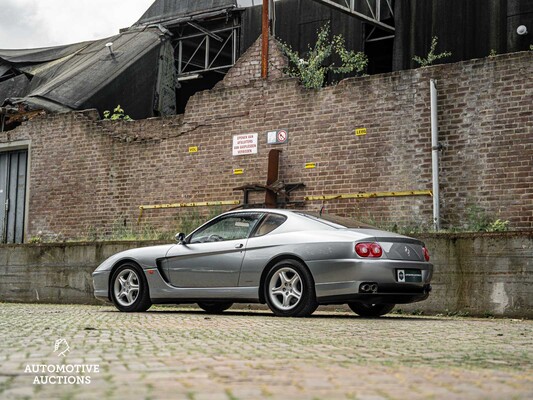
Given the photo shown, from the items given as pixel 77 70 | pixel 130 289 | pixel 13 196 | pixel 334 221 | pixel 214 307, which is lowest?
pixel 214 307

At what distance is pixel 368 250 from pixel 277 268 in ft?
3.64

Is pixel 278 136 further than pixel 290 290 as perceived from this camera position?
Yes

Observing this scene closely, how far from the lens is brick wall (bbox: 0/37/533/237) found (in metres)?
13.3

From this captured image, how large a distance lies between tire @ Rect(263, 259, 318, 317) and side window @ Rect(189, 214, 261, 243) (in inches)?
33.7

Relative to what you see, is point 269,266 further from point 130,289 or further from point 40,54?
point 40,54

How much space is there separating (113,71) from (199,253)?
12.5m

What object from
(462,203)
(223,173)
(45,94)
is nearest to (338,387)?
(462,203)

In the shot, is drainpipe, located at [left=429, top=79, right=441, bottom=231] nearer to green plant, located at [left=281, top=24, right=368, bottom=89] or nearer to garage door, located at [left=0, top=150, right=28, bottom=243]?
green plant, located at [left=281, top=24, right=368, bottom=89]

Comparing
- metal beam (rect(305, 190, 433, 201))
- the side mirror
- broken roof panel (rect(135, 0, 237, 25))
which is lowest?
the side mirror

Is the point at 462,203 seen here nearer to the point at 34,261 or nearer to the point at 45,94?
the point at 34,261

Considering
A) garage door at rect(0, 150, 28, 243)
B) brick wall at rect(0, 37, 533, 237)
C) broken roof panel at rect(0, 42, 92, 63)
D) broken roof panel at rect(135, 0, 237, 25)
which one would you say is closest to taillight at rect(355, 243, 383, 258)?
brick wall at rect(0, 37, 533, 237)

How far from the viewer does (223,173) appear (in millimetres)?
16562

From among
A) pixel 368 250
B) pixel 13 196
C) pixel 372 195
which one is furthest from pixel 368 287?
pixel 13 196

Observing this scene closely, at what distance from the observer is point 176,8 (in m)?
27.1
